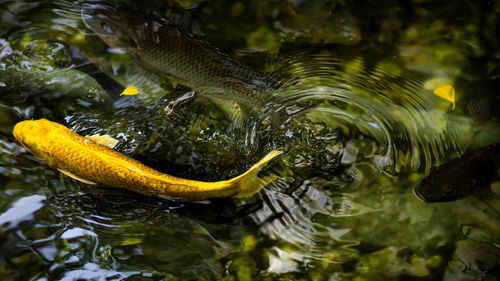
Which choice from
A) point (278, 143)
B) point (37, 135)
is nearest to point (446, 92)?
point (278, 143)

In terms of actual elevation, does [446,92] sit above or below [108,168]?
below

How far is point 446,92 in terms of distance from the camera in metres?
2.82

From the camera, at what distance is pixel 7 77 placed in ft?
8.98

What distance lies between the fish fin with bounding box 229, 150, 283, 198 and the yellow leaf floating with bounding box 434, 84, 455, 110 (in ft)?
4.25

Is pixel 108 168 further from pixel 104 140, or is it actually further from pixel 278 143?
pixel 278 143

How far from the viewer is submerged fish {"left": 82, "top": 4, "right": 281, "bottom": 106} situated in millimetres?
2713

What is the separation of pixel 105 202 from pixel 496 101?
2.73 m

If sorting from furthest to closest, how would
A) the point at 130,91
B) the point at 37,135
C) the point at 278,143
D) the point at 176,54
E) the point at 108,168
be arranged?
the point at 130,91 → the point at 176,54 → the point at 278,143 → the point at 37,135 → the point at 108,168

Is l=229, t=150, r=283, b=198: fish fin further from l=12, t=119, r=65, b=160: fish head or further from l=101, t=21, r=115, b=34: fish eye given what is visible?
l=101, t=21, r=115, b=34: fish eye

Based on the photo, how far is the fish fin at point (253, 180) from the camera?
7.33ft

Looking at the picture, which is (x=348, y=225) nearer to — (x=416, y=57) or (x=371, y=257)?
(x=371, y=257)

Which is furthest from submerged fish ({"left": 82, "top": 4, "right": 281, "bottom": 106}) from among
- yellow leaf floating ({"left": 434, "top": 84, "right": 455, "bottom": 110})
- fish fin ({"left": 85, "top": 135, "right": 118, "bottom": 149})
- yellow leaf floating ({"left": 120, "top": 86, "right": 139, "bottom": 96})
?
yellow leaf floating ({"left": 434, "top": 84, "right": 455, "bottom": 110})

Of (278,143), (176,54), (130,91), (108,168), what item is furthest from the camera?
(130,91)

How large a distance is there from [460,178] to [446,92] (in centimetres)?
70
